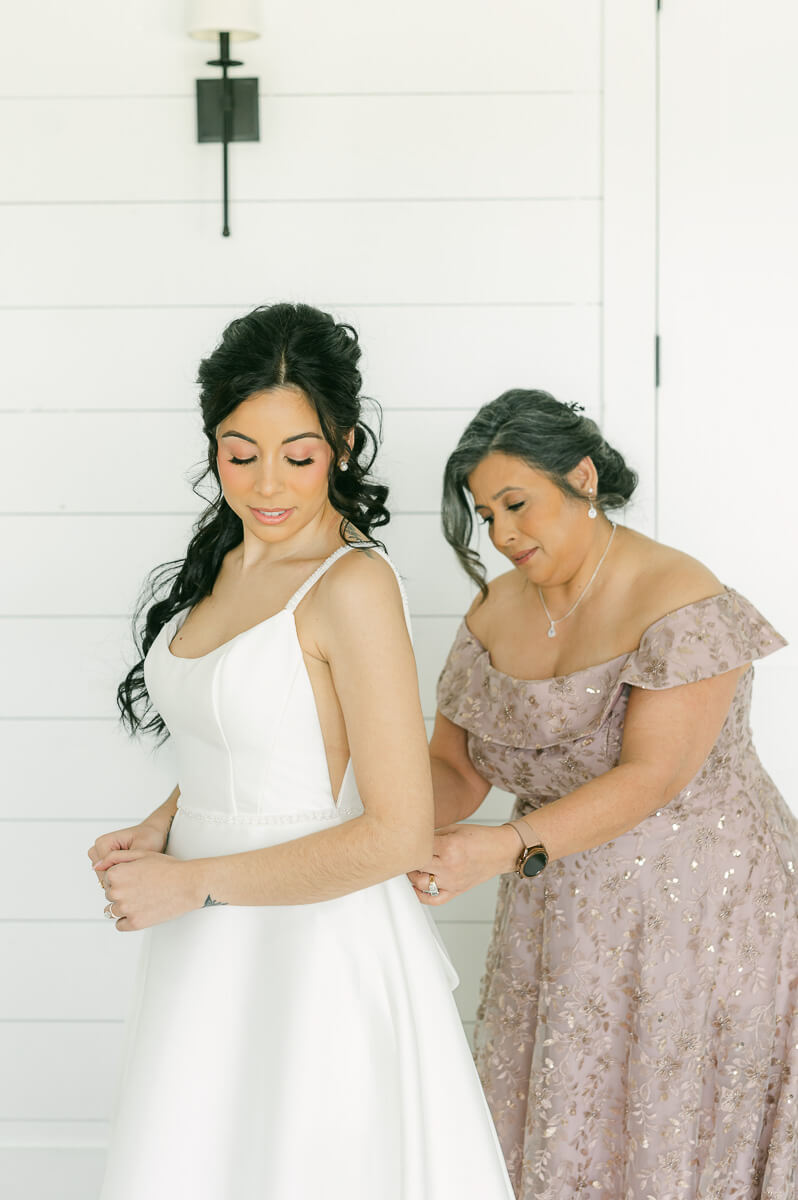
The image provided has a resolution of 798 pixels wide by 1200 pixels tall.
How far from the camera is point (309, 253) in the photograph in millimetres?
2340

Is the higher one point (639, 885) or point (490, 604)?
point (490, 604)

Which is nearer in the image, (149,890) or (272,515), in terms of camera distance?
(149,890)

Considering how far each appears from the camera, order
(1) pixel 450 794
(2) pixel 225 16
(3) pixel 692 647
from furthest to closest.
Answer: (2) pixel 225 16 → (1) pixel 450 794 → (3) pixel 692 647

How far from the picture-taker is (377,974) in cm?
137

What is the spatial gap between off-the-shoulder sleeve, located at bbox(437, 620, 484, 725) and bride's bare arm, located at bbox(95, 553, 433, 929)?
61cm

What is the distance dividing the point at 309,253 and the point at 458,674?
94 centimetres

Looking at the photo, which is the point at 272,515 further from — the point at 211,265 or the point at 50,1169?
the point at 50,1169

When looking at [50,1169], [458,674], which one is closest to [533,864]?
[458,674]

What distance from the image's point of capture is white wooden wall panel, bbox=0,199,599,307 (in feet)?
7.64

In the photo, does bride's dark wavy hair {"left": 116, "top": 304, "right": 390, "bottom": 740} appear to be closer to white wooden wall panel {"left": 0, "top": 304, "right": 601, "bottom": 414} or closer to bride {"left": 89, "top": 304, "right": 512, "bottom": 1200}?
bride {"left": 89, "top": 304, "right": 512, "bottom": 1200}

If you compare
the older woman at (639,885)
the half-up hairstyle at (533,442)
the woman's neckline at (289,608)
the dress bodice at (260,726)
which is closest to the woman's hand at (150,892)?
the dress bodice at (260,726)

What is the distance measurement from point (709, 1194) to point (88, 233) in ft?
6.65

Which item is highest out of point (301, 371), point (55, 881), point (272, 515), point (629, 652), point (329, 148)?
point (329, 148)

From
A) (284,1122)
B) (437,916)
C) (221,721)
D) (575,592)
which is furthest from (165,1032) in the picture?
(437,916)
